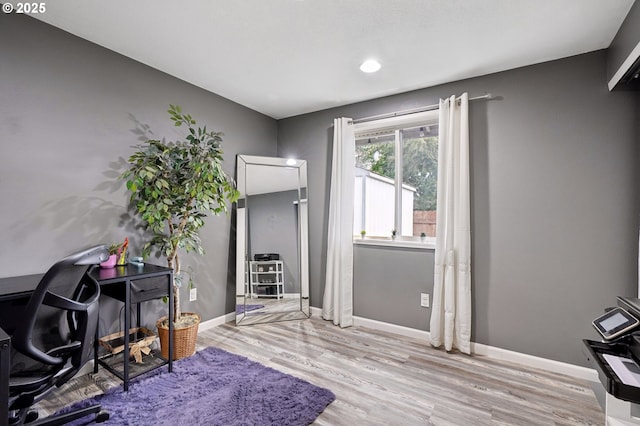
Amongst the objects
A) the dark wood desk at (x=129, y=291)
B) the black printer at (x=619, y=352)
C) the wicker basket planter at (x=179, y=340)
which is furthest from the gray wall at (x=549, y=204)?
the dark wood desk at (x=129, y=291)

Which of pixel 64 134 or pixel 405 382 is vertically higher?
pixel 64 134

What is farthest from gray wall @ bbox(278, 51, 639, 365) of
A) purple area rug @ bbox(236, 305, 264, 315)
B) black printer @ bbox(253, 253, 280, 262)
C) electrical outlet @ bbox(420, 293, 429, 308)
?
purple area rug @ bbox(236, 305, 264, 315)

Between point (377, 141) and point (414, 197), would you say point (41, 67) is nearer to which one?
point (377, 141)

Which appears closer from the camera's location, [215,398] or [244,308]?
[215,398]

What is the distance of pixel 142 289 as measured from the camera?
6.91 feet

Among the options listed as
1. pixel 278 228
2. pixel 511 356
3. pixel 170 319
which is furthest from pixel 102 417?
pixel 511 356

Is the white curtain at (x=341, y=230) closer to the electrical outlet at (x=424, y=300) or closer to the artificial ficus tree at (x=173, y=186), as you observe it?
the electrical outlet at (x=424, y=300)

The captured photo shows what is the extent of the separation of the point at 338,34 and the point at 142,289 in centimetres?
230

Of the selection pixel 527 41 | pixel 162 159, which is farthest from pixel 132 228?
pixel 527 41

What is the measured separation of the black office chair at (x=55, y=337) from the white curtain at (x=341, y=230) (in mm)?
2174

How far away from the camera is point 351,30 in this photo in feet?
6.74

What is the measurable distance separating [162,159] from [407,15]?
2.08 meters

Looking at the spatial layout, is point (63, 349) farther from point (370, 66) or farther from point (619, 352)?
point (370, 66)

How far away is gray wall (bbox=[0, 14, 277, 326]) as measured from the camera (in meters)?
1.87
